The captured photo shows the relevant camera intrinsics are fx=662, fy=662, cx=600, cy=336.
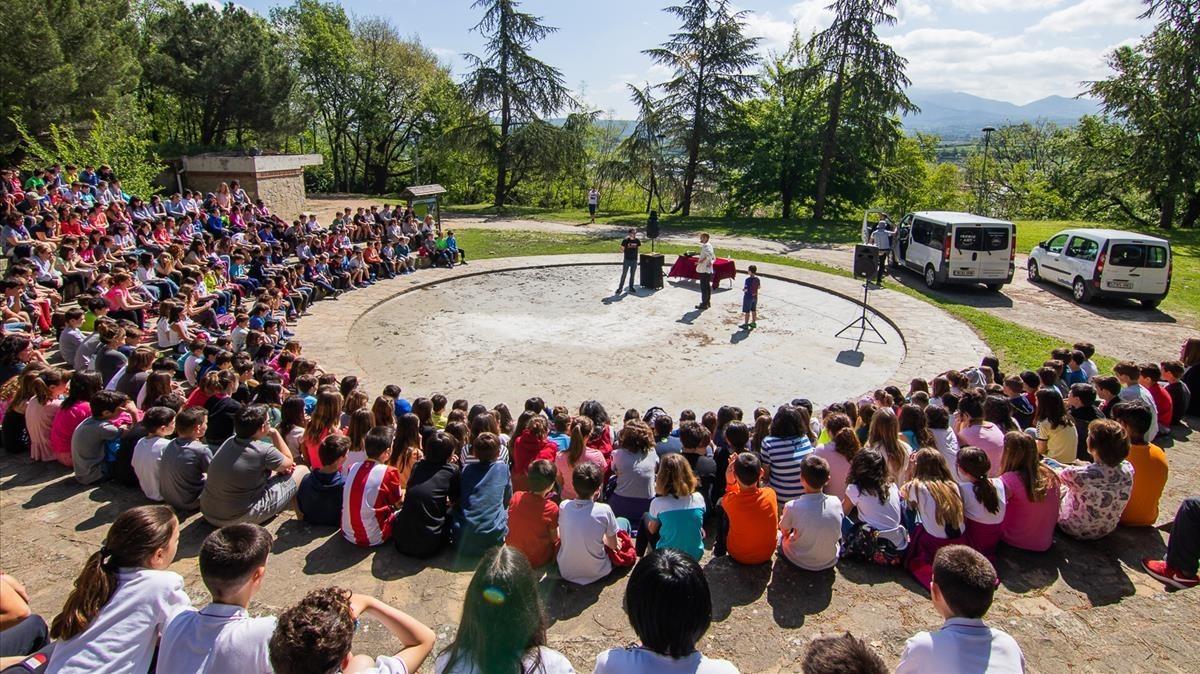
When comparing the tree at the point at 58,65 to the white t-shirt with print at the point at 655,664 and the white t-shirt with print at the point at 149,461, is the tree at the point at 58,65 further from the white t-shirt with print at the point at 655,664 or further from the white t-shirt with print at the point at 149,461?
the white t-shirt with print at the point at 655,664

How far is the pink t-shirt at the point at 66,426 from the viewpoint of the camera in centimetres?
653

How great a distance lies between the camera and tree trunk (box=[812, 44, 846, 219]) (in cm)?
2688

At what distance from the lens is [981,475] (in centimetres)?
509

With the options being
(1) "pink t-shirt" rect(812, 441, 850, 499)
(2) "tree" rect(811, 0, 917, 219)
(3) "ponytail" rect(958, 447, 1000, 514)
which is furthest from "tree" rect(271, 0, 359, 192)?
(3) "ponytail" rect(958, 447, 1000, 514)

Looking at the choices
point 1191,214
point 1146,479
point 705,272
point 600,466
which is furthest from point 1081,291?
point 1191,214

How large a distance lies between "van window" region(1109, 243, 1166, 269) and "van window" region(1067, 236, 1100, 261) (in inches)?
14.8

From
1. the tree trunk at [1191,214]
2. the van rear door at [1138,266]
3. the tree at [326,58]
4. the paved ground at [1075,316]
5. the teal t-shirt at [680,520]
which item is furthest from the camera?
the tree at [326,58]

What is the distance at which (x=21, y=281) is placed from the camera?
397 inches

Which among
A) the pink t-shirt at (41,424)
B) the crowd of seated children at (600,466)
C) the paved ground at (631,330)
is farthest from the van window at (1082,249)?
the pink t-shirt at (41,424)

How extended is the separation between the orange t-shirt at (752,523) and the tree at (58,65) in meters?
21.7

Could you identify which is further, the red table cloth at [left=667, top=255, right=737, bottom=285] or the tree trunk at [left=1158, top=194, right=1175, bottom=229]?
the tree trunk at [left=1158, top=194, right=1175, bottom=229]

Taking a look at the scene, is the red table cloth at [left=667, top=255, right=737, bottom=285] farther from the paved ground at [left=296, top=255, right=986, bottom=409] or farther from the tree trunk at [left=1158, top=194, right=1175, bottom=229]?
the tree trunk at [left=1158, top=194, right=1175, bottom=229]

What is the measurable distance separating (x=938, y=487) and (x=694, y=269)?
41.5 ft

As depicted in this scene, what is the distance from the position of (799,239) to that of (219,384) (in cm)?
2108
